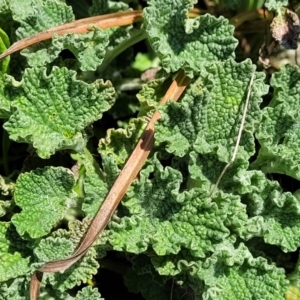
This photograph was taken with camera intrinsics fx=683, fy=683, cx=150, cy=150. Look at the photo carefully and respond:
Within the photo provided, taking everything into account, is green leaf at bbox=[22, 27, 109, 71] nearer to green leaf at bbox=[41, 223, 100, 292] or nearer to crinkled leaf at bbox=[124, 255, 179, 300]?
green leaf at bbox=[41, 223, 100, 292]

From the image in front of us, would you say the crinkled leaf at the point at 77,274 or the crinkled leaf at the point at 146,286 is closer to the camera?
the crinkled leaf at the point at 77,274

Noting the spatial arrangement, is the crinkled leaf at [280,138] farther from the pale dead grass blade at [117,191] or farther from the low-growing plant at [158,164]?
the pale dead grass blade at [117,191]

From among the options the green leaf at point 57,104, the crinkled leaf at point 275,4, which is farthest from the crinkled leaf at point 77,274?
the crinkled leaf at point 275,4

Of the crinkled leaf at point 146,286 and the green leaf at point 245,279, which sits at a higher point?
the green leaf at point 245,279

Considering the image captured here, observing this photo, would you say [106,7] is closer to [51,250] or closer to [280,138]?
[280,138]

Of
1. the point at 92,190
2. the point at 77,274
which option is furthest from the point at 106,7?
the point at 77,274

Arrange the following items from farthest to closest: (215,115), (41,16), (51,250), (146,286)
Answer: (146,286) < (41,16) < (215,115) < (51,250)
